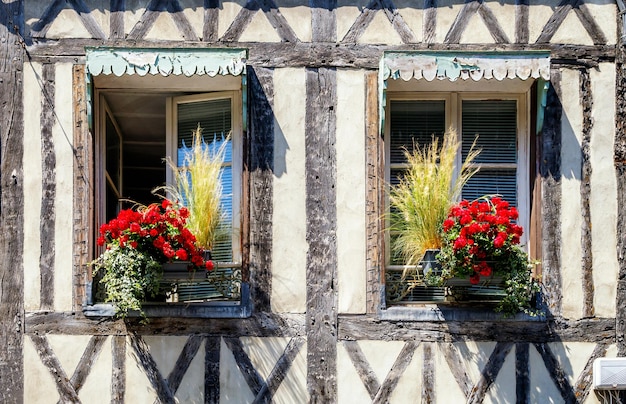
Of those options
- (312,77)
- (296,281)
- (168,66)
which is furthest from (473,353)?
(168,66)

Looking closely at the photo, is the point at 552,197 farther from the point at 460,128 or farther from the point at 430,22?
the point at 430,22

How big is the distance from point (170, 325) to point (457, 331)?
5.97 feet

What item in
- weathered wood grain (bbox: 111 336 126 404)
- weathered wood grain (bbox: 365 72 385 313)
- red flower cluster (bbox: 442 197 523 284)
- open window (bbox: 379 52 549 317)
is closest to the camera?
red flower cluster (bbox: 442 197 523 284)

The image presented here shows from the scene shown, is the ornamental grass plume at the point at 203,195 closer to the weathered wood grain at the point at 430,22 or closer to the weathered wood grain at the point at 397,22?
the weathered wood grain at the point at 397,22

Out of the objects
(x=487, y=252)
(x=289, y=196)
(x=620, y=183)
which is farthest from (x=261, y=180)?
(x=620, y=183)

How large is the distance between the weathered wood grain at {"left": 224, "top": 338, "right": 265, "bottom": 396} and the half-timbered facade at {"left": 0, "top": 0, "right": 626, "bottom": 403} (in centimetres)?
1

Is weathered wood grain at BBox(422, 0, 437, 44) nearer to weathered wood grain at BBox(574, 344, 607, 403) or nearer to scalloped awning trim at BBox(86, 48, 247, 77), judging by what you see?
scalloped awning trim at BBox(86, 48, 247, 77)

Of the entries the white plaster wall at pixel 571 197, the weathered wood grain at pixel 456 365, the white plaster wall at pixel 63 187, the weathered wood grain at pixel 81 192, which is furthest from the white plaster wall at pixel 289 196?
the white plaster wall at pixel 571 197

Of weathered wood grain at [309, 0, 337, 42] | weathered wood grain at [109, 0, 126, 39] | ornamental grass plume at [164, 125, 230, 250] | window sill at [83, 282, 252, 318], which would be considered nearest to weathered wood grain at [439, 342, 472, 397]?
window sill at [83, 282, 252, 318]

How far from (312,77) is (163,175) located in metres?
2.69

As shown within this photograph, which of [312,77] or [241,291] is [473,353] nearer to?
[241,291]

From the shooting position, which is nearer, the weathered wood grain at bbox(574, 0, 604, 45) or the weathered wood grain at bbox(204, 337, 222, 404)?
the weathered wood grain at bbox(204, 337, 222, 404)

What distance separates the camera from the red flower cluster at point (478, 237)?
25.1 feet

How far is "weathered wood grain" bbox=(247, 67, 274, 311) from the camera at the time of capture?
806cm
